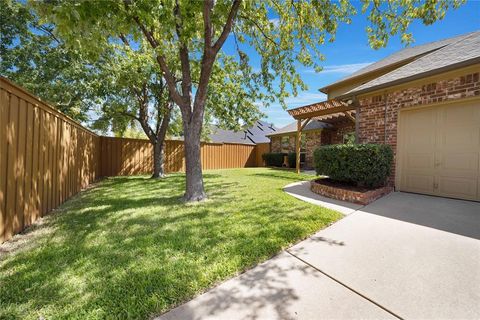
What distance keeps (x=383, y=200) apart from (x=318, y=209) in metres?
1.83

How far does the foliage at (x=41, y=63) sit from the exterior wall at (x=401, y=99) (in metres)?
10.3

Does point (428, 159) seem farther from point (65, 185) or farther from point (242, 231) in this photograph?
point (65, 185)

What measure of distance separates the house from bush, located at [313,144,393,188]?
56 centimetres

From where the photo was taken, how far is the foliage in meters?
9.46

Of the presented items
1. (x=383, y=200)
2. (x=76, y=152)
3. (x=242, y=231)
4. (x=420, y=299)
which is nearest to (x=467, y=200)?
(x=383, y=200)

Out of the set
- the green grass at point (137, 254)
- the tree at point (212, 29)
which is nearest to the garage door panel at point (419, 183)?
the green grass at point (137, 254)

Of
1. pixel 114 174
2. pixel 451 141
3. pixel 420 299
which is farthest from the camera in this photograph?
pixel 114 174

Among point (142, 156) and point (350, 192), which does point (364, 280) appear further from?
point (142, 156)

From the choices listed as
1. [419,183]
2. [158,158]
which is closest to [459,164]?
[419,183]

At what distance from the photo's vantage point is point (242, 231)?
3.49 m

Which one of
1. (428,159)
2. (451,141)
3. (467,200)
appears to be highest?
(451,141)

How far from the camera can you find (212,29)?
18.5 ft

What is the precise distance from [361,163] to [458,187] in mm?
2039

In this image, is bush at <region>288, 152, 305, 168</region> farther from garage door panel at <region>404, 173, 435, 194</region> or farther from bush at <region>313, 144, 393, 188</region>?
garage door panel at <region>404, 173, 435, 194</region>
